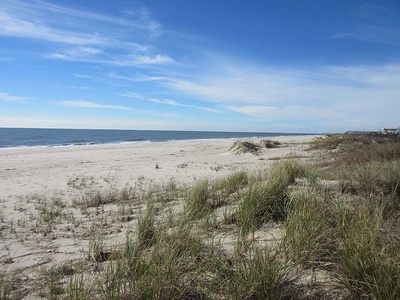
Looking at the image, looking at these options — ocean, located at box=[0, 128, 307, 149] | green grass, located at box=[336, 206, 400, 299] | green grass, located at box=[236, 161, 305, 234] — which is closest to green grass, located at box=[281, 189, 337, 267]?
green grass, located at box=[336, 206, 400, 299]

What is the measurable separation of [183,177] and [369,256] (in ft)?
28.0

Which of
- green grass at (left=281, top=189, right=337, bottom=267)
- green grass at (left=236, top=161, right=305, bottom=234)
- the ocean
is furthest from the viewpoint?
the ocean

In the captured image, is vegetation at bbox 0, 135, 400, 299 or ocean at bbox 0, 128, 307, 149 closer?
vegetation at bbox 0, 135, 400, 299

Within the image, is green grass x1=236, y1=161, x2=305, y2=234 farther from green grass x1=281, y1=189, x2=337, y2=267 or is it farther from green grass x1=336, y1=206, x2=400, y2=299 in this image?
green grass x1=336, y1=206, x2=400, y2=299

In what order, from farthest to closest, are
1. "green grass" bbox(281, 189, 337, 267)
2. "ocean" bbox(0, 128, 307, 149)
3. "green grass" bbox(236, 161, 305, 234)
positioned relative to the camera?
1. "ocean" bbox(0, 128, 307, 149)
2. "green grass" bbox(236, 161, 305, 234)
3. "green grass" bbox(281, 189, 337, 267)

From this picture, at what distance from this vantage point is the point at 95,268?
317 centimetres

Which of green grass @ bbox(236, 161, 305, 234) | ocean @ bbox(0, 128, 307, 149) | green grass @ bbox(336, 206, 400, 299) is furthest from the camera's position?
ocean @ bbox(0, 128, 307, 149)

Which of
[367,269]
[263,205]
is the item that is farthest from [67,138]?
[367,269]

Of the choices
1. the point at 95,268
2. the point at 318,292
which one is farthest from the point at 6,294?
the point at 318,292

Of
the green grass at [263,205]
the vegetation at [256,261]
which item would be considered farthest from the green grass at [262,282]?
the green grass at [263,205]

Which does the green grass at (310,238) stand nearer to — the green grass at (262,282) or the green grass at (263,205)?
the green grass at (262,282)

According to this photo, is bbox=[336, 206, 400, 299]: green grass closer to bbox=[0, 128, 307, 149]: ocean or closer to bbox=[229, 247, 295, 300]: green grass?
bbox=[229, 247, 295, 300]: green grass

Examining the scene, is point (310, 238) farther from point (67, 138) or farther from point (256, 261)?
point (67, 138)

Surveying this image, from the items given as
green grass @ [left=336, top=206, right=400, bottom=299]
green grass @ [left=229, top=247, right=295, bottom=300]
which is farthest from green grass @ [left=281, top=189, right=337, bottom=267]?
green grass @ [left=229, top=247, right=295, bottom=300]
